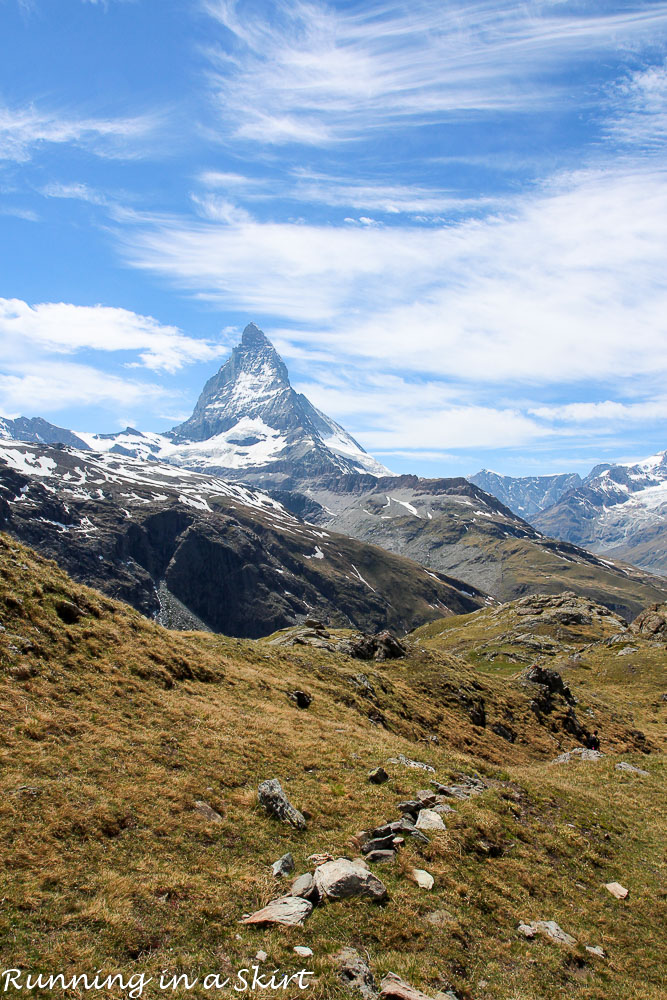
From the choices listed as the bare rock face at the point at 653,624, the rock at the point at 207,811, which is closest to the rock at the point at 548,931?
the rock at the point at 207,811

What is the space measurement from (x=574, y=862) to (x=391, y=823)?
26.2 feet

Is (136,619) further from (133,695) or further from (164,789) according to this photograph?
(164,789)

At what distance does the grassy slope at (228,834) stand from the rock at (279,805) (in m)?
0.45

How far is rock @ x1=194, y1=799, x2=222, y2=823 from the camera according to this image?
16984 mm

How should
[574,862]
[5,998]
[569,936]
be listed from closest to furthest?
[5,998] → [569,936] → [574,862]

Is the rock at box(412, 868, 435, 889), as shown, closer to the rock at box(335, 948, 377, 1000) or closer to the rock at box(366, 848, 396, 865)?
the rock at box(366, 848, 396, 865)

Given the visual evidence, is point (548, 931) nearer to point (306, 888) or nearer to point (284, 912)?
point (306, 888)

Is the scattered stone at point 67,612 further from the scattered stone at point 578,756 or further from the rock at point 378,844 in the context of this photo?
the scattered stone at point 578,756

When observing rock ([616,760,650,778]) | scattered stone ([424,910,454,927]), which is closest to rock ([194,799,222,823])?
scattered stone ([424,910,454,927])

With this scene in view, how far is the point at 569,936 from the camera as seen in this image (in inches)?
619

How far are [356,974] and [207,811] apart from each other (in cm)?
736

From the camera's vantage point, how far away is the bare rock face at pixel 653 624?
89.8m

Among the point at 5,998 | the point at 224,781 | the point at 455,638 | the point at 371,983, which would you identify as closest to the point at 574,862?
the point at 371,983

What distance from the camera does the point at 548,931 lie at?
15.6 metres
